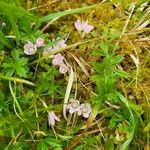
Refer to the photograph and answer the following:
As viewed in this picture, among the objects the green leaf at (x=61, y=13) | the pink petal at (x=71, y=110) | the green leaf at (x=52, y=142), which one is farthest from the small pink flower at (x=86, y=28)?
the green leaf at (x=52, y=142)

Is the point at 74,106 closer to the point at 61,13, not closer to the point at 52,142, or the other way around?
the point at 52,142

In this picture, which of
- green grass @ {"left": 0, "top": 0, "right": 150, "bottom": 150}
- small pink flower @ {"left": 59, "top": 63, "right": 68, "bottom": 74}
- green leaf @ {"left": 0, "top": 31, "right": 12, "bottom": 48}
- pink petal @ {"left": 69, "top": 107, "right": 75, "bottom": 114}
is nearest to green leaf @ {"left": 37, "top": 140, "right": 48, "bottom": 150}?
green grass @ {"left": 0, "top": 0, "right": 150, "bottom": 150}

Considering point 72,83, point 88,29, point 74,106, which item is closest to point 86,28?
point 88,29

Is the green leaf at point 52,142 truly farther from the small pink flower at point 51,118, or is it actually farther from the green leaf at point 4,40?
the green leaf at point 4,40

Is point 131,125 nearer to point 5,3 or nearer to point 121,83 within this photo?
point 121,83

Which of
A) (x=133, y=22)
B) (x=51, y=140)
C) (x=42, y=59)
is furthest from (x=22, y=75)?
(x=133, y=22)

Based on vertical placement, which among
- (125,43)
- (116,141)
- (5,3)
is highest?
(5,3)
